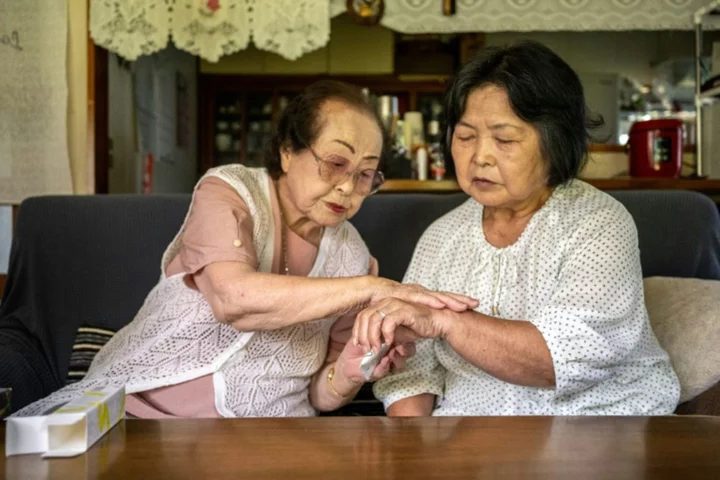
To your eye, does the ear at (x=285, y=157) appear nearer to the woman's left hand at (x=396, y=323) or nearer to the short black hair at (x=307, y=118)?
the short black hair at (x=307, y=118)

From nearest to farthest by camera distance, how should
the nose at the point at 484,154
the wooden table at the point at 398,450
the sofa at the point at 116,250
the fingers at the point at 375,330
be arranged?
the wooden table at the point at 398,450, the fingers at the point at 375,330, the nose at the point at 484,154, the sofa at the point at 116,250

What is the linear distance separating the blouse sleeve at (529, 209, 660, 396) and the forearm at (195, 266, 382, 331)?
321 millimetres

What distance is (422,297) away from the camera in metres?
1.36

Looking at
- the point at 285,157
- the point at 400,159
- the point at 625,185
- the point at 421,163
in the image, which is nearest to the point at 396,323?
the point at 285,157

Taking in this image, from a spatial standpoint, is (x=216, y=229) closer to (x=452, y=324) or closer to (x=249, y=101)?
(x=452, y=324)

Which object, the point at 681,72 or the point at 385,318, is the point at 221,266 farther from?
the point at 681,72

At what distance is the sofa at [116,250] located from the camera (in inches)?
81.2

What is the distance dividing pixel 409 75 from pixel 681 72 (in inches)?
116

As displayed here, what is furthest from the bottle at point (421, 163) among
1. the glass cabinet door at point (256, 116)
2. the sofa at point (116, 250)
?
the glass cabinet door at point (256, 116)

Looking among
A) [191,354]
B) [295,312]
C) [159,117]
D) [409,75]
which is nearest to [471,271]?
[295,312]

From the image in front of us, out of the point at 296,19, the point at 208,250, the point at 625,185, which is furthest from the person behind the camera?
the point at 296,19

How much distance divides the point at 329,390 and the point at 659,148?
7.93ft

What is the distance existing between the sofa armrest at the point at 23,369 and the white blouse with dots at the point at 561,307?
80 centimetres

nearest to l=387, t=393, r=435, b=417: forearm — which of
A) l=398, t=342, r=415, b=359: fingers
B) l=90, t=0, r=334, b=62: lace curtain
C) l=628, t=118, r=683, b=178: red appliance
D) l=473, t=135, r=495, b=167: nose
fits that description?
l=398, t=342, r=415, b=359: fingers
